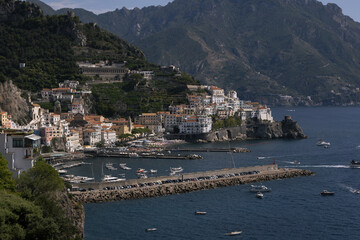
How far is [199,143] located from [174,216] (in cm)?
5424

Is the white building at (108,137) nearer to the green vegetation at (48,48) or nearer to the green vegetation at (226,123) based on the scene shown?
the green vegetation at (226,123)

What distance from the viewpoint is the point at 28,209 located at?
1016 inches

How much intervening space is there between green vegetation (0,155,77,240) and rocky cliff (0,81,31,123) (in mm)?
55440

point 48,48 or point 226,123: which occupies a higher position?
point 48,48

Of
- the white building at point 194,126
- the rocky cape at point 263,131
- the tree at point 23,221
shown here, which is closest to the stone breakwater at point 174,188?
the tree at point 23,221

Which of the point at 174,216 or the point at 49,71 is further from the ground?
the point at 49,71

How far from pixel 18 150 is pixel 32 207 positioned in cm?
1030

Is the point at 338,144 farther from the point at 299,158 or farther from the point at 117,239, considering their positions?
the point at 117,239

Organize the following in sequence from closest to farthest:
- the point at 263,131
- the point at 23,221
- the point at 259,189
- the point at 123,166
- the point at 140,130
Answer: the point at 23,221 < the point at 259,189 < the point at 123,166 < the point at 140,130 < the point at 263,131

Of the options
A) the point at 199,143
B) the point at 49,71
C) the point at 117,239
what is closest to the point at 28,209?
the point at 117,239

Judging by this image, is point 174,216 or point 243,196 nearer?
point 174,216

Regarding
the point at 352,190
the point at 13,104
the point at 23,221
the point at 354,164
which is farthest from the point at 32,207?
the point at 13,104

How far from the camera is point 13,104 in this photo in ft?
294

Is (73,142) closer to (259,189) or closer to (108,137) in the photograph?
(108,137)
